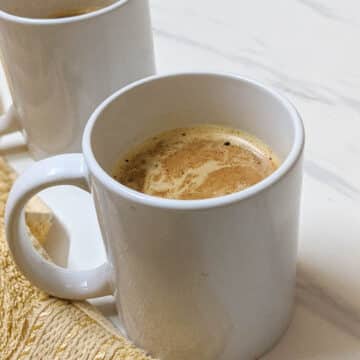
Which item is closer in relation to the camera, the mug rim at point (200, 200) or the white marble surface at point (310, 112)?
the mug rim at point (200, 200)

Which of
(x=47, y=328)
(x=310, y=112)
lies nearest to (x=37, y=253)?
(x=47, y=328)

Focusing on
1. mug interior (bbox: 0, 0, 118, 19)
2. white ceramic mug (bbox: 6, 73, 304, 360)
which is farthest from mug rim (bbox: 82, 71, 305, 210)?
mug interior (bbox: 0, 0, 118, 19)

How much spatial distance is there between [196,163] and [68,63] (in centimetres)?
14

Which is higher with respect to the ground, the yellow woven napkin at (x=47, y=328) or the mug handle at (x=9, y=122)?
the mug handle at (x=9, y=122)

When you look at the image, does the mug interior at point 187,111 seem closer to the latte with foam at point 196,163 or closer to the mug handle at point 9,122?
the latte with foam at point 196,163

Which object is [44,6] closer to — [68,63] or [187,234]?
[68,63]

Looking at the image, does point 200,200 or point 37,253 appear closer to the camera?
point 200,200

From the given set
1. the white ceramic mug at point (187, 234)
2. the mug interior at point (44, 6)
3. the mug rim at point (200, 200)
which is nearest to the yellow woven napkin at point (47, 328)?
the white ceramic mug at point (187, 234)

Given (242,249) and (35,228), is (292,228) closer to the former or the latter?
(242,249)

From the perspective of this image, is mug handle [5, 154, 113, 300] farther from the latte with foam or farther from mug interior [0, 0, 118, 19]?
mug interior [0, 0, 118, 19]

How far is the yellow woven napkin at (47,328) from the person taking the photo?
0.43 m

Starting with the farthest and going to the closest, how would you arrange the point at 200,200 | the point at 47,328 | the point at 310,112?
the point at 310,112 → the point at 47,328 → the point at 200,200

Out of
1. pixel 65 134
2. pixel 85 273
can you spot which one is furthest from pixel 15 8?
pixel 85 273

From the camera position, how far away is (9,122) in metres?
0.62
